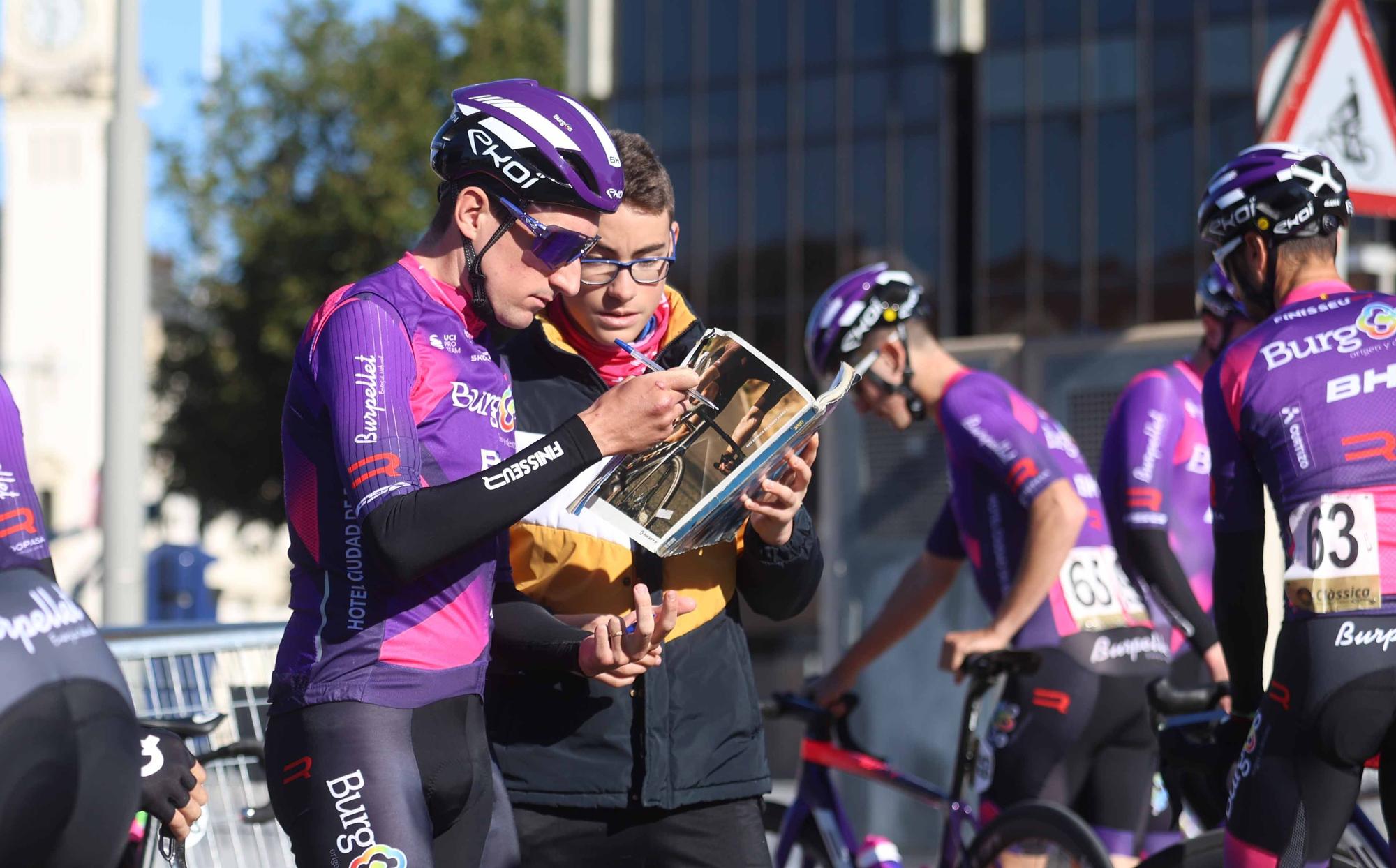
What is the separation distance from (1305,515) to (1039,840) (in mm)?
1703

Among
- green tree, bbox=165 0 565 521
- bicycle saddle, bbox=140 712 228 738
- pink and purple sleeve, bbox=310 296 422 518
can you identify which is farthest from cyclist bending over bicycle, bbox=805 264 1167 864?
green tree, bbox=165 0 565 521

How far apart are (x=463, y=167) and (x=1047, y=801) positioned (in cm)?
291

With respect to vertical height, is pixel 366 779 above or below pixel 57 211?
below

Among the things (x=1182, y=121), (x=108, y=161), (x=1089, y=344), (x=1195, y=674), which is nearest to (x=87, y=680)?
(x=1195, y=674)

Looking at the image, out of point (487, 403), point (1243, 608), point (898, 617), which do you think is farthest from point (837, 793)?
point (487, 403)

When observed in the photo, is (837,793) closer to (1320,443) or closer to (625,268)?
(1320,443)

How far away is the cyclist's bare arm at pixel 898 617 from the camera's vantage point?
6.13 m

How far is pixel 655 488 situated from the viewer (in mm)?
3398

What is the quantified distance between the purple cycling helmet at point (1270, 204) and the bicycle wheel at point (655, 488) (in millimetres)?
1496

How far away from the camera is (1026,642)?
5594 millimetres

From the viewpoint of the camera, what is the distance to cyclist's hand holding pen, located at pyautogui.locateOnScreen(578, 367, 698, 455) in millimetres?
3150

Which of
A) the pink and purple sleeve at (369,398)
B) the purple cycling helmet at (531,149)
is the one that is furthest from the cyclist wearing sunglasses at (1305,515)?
the pink and purple sleeve at (369,398)

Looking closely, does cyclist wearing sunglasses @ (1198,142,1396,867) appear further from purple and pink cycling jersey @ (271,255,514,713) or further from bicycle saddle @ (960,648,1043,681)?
purple and pink cycling jersey @ (271,255,514,713)

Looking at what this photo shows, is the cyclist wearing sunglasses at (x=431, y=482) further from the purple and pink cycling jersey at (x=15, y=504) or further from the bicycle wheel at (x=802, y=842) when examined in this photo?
the bicycle wheel at (x=802, y=842)
